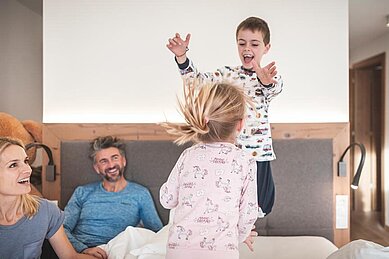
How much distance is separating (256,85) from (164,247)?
40.0 inches

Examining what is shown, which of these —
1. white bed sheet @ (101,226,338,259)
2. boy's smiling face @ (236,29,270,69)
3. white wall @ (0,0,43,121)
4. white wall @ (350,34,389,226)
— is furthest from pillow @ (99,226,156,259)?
white wall @ (350,34,389,226)

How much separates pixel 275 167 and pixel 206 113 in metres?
1.25

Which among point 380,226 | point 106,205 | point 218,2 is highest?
point 218,2

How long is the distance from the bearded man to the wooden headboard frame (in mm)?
81

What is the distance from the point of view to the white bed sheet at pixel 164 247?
2164 mm

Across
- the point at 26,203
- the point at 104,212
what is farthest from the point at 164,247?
the point at 26,203

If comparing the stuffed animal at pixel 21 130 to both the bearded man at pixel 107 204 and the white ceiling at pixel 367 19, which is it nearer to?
the bearded man at pixel 107 204

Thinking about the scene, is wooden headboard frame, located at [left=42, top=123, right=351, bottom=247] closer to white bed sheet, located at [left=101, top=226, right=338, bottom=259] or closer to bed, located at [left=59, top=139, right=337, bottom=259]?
bed, located at [left=59, top=139, right=337, bottom=259]

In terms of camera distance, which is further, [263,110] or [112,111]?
[112,111]

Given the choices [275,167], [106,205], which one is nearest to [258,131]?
[275,167]

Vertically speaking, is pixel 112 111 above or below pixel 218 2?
below

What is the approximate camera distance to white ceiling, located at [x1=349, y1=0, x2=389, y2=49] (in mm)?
3520

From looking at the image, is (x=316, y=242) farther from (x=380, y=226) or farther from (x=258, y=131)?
(x=380, y=226)

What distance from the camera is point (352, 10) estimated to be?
12.1 feet
